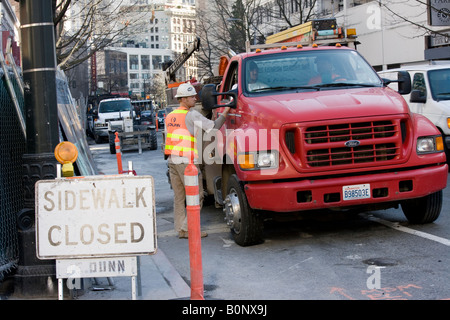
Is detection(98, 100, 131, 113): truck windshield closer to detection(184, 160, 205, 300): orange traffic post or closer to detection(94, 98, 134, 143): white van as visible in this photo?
detection(94, 98, 134, 143): white van

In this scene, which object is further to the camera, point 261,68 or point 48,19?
point 261,68

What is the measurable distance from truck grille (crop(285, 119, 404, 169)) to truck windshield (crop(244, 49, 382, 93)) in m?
1.07

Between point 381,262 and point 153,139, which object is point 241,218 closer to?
point 381,262

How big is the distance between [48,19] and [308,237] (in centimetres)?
392

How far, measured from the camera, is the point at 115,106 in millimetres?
34375

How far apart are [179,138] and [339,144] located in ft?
7.24

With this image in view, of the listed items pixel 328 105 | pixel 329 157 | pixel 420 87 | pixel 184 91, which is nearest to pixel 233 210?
pixel 329 157

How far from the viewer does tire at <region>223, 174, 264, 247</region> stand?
7.20 m

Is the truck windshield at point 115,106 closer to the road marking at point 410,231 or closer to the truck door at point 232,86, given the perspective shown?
the truck door at point 232,86

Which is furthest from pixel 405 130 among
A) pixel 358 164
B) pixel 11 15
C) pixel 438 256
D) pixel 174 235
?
pixel 11 15

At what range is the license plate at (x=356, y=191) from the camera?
6844 mm

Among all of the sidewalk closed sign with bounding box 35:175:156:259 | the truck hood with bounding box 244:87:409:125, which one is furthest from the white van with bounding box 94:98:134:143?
the sidewalk closed sign with bounding box 35:175:156:259
